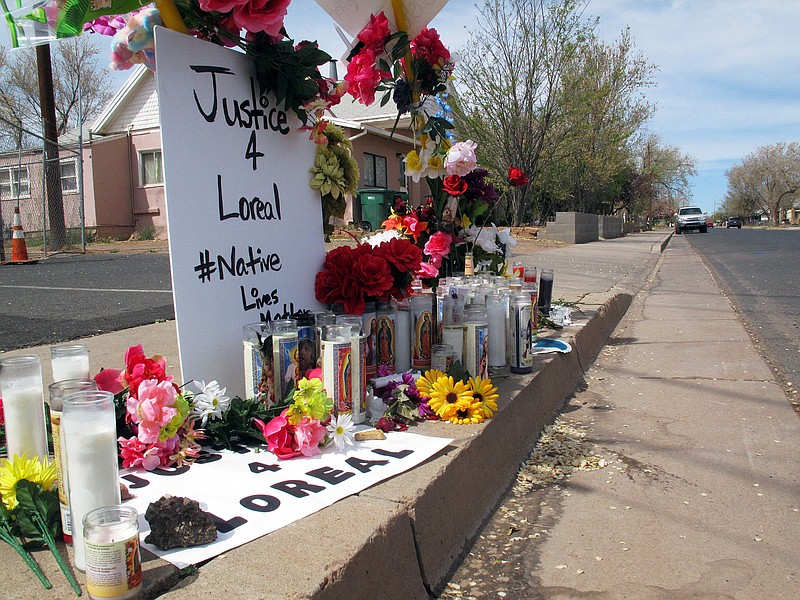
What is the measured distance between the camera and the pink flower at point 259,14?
247cm

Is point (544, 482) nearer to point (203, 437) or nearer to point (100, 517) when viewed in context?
point (203, 437)

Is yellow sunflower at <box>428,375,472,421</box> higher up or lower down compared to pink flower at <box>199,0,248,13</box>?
lower down

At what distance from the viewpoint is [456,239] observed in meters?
4.33

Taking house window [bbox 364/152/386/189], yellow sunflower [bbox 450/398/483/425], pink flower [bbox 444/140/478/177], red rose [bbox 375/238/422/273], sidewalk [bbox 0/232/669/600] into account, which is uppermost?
house window [bbox 364/152/386/189]

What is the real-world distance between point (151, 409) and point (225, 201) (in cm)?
93

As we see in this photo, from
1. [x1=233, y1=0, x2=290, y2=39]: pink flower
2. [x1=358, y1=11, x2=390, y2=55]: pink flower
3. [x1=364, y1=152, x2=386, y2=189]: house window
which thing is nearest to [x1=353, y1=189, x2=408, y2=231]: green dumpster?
[x1=364, y1=152, x2=386, y2=189]: house window

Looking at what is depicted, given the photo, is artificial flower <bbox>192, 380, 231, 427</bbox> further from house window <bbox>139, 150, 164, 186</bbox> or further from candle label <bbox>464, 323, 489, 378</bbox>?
house window <bbox>139, 150, 164, 186</bbox>

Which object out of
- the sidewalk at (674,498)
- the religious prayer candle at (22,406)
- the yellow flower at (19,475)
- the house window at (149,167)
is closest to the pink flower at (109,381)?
the religious prayer candle at (22,406)

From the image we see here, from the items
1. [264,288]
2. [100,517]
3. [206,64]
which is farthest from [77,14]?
[100,517]

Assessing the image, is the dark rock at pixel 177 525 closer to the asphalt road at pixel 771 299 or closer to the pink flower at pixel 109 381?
the pink flower at pixel 109 381

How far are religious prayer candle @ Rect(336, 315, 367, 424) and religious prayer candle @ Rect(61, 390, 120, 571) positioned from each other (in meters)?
1.10

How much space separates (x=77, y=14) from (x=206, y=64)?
61 centimetres

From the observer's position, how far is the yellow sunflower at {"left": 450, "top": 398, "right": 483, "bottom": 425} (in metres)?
2.68

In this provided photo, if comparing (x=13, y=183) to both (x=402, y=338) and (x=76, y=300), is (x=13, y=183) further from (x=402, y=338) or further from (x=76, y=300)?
(x=402, y=338)
